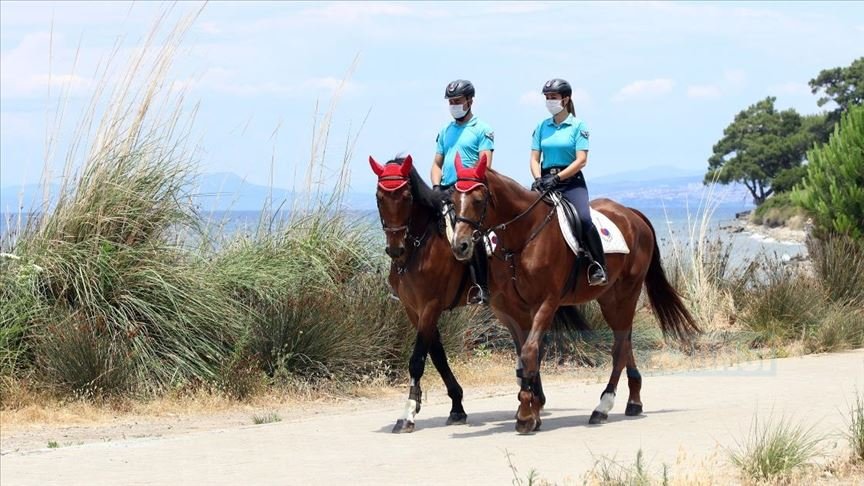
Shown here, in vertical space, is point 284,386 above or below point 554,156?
below

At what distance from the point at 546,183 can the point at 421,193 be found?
3.41ft

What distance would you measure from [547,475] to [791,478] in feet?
4.90

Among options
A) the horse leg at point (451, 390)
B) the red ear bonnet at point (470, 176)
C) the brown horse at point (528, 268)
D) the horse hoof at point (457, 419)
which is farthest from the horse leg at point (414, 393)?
the red ear bonnet at point (470, 176)

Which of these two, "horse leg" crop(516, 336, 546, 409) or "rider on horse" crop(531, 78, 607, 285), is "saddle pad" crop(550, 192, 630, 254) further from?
"horse leg" crop(516, 336, 546, 409)

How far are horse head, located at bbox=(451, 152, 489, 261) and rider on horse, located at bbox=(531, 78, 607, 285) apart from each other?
2.70 ft

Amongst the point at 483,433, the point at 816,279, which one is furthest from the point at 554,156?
the point at 816,279

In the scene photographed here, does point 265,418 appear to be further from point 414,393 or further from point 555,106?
point 555,106

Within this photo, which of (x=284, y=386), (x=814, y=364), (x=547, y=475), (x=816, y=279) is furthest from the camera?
(x=816, y=279)

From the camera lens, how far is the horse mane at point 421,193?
10.8m

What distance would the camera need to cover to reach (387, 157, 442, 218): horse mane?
426 inches

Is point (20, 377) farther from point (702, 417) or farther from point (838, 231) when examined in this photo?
point (838, 231)

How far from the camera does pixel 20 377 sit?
41.0ft

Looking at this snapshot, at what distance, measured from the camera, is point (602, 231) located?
11336 millimetres

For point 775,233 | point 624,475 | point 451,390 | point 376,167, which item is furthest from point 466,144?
point 775,233
